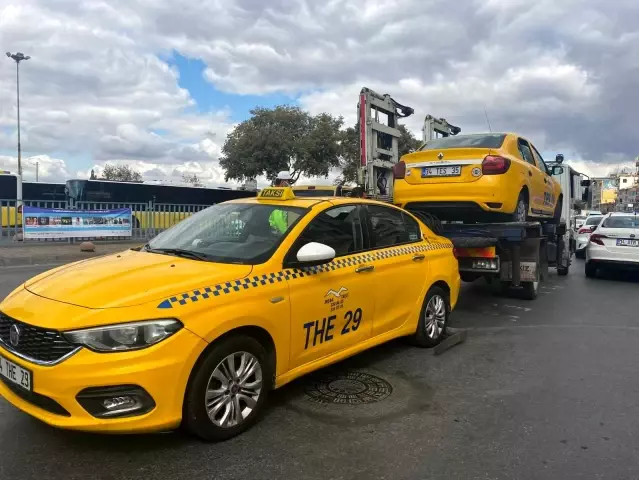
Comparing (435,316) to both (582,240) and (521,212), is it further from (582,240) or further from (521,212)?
(582,240)

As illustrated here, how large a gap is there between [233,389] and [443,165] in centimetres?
516

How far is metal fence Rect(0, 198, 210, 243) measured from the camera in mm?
14781

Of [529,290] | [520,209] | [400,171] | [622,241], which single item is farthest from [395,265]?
[622,241]

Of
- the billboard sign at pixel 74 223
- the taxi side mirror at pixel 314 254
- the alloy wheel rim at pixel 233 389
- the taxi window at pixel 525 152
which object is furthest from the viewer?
the billboard sign at pixel 74 223

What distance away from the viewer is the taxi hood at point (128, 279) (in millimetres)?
3121

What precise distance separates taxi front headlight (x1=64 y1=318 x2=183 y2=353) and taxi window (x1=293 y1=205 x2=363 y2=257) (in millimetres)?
1307

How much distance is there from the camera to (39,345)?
302 centimetres

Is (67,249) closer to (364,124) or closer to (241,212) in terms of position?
(364,124)

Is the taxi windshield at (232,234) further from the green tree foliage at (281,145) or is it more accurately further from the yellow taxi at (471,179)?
the green tree foliage at (281,145)

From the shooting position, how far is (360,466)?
3.13 m

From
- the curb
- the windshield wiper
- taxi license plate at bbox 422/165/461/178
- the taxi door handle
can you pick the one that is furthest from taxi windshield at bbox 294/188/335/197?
the windshield wiper

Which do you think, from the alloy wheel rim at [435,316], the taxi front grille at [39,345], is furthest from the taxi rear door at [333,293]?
the taxi front grille at [39,345]

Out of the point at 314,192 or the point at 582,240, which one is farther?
the point at 582,240

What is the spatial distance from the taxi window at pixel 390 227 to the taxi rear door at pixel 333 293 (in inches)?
8.4
